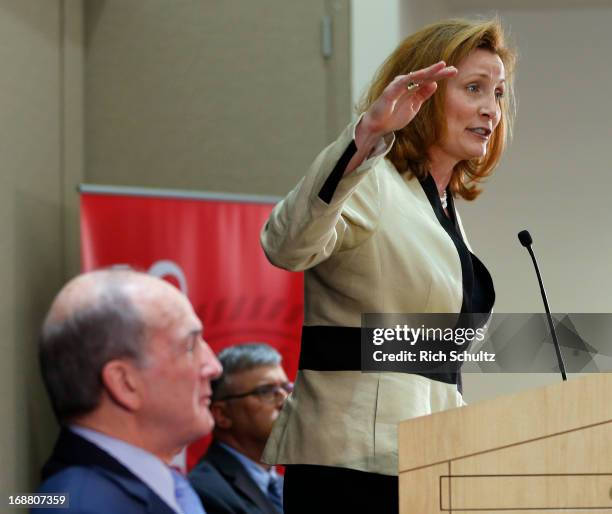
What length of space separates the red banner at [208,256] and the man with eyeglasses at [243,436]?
1.47ft

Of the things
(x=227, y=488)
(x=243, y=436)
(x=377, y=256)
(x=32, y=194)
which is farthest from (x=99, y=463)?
(x=32, y=194)

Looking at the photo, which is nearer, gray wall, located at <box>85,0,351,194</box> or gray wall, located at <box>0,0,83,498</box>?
gray wall, located at <box>0,0,83,498</box>

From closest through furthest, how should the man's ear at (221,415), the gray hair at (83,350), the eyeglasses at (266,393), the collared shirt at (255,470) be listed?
the gray hair at (83,350), the collared shirt at (255,470), the man's ear at (221,415), the eyeglasses at (266,393)

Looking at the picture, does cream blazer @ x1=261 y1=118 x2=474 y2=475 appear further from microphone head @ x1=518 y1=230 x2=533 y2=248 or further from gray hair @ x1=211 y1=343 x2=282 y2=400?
gray hair @ x1=211 y1=343 x2=282 y2=400

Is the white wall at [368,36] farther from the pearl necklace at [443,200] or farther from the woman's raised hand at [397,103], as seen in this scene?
the woman's raised hand at [397,103]

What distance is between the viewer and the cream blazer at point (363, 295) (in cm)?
236

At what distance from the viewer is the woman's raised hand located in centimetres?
217

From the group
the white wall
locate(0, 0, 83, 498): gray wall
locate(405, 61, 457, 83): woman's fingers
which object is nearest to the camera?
locate(405, 61, 457, 83): woman's fingers

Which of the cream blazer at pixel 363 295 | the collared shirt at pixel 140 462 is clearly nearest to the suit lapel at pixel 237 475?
the cream blazer at pixel 363 295

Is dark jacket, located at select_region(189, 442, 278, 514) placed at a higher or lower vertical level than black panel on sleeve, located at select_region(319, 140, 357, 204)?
lower

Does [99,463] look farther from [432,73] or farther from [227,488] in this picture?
[227,488]

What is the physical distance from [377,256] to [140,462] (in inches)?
44.4

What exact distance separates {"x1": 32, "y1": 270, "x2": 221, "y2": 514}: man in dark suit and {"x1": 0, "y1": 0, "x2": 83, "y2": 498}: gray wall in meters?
3.44

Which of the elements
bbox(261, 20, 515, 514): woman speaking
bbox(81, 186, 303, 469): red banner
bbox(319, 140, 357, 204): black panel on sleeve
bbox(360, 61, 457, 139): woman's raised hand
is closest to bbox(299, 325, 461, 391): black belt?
bbox(261, 20, 515, 514): woman speaking
